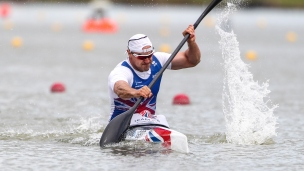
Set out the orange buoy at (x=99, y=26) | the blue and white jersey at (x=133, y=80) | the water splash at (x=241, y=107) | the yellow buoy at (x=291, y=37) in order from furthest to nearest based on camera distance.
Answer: the orange buoy at (x=99, y=26)
the yellow buoy at (x=291, y=37)
the water splash at (x=241, y=107)
the blue and white jersey at (x=133, y=80)

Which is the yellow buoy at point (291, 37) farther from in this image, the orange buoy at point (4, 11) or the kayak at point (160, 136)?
the kayak at point (160, 136)

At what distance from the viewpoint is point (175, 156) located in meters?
10.1

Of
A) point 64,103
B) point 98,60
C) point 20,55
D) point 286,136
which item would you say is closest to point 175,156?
point 286,136

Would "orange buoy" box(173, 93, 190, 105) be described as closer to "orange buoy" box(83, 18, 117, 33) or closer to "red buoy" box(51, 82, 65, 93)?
"red buoy" box(51, 82, 65, 93)

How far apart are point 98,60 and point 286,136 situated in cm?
1560

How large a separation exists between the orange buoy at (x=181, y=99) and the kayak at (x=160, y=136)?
196 inches

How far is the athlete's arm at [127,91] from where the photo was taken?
10.4 metres

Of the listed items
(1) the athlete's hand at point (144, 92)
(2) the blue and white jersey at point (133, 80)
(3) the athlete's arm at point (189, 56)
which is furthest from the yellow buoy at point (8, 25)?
(1) the athlete's hand at point (144, 92)

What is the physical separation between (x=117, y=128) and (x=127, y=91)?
57 centimetres

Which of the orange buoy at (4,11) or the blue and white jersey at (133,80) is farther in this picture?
the orange buoy at (4,11)

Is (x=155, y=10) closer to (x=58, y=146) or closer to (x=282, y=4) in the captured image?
(x=282, y=4)

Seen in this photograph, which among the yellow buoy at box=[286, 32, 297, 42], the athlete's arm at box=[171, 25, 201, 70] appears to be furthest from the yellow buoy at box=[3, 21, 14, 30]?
the athlete's arm at box=[171, 25, 201, 70]

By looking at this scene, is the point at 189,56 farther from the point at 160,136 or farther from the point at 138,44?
the point at 160,136

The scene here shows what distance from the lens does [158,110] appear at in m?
15.3
